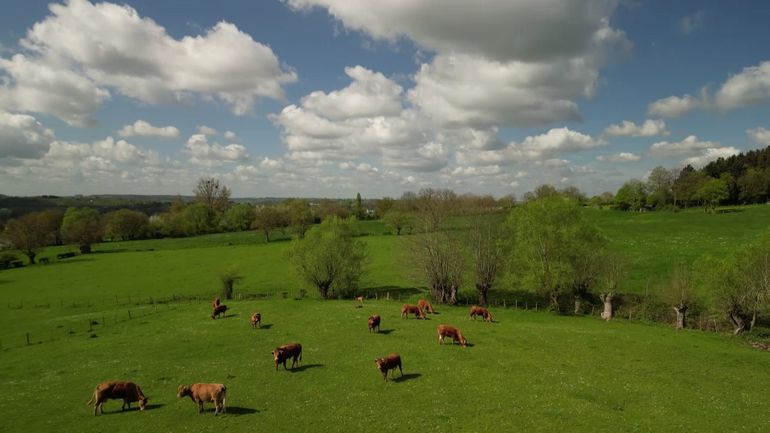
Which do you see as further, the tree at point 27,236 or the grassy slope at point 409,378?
the tree at point 27,236

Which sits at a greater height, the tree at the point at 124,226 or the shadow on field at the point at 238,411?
the tree at the point at 124,226

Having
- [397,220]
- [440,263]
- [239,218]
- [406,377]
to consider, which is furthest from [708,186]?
[239,218]

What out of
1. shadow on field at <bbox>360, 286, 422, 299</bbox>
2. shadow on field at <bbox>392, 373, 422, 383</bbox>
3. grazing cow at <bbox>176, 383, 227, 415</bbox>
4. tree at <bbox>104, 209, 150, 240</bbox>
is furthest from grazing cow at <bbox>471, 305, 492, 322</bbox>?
tree at <bbox>104, 209, 150, 240</bbox>

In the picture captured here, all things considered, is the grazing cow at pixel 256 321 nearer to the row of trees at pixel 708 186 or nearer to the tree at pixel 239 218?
the tree at pixel 239 218

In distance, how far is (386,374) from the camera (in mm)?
24109

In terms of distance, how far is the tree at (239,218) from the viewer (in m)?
158

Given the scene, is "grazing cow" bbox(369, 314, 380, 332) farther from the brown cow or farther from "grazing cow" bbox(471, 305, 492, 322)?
the brown cow

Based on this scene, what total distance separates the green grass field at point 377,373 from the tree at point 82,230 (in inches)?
3207

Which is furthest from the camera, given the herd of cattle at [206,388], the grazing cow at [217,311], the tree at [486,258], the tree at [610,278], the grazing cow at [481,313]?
the tree at [486,258]

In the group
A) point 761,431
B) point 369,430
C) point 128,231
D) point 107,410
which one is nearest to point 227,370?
point 107,410

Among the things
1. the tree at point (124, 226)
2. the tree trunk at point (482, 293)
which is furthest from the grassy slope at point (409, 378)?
the tree at point (124, 226)

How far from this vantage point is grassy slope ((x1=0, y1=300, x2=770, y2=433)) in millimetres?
19422

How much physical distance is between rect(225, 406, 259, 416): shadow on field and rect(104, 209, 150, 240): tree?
153 m

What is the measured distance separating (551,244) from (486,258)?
27.5ft
